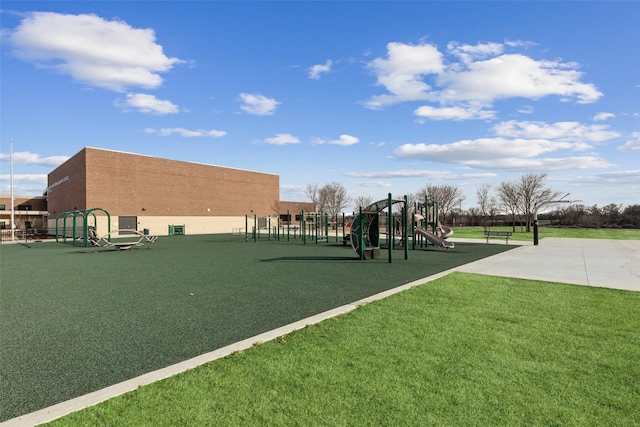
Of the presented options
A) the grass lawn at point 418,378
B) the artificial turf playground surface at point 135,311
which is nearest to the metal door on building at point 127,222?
the artificial turf playground surface at point 135,311

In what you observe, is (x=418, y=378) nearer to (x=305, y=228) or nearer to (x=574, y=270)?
(x=574, y=270)

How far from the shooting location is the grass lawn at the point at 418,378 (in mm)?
3039

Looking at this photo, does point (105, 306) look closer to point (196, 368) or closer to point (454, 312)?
point (196, 368)

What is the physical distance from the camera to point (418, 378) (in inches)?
145

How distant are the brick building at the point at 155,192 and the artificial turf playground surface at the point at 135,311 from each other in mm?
28265

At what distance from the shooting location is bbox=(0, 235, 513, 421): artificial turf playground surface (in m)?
3.99

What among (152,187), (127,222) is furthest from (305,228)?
(152,187)

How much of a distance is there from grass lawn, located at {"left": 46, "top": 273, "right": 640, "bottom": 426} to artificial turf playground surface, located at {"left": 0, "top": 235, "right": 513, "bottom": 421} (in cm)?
80

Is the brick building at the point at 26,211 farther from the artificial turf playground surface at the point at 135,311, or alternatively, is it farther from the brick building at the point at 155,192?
the artificial turf playground surface at the point at 135,311

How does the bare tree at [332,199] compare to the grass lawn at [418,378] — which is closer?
the grass lawn at [418,378]

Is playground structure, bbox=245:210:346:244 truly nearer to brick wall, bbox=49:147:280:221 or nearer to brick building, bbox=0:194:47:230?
brick wall, bbox=49:147:280:221

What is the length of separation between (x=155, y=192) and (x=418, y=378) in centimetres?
4411

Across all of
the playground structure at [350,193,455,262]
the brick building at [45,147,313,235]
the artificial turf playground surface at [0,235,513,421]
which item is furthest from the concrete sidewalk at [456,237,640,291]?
the brick building at [45,147,313,235]

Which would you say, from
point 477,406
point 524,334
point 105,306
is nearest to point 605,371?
point 524,334
